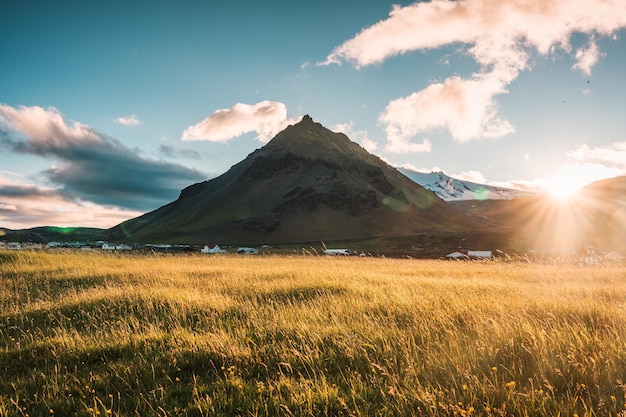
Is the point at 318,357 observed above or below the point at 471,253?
above

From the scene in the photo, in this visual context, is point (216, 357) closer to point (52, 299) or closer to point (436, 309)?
point (436, 309)

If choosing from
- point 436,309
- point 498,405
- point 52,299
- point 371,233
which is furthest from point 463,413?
point 371,233

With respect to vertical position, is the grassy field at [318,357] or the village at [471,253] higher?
the grassy field at [318,357]

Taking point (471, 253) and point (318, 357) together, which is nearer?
point (318, 357)

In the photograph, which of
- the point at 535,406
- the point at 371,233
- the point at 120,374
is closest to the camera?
the point at 535,406

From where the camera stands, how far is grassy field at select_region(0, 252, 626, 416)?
Result: 169 inches

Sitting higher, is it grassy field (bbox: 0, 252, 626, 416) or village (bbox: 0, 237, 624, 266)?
grassy field (bbox: 0, 252, 626, 416)

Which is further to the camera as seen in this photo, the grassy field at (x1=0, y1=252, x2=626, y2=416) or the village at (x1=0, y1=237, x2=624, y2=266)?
the village at (x1=0, y1=237, x2=624, y2=266)

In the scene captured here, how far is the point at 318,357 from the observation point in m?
5.62

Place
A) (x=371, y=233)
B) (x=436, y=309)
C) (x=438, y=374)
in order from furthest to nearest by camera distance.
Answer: (x=371, y=233) → (x=436, y=309) → (x=438, y=374)

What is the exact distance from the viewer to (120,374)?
5641 millimetres

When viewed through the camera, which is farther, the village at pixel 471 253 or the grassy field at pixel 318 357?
the village at pixel 471 253

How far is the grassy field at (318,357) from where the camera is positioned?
14.0 feet

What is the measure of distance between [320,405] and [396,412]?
34.2 inches
